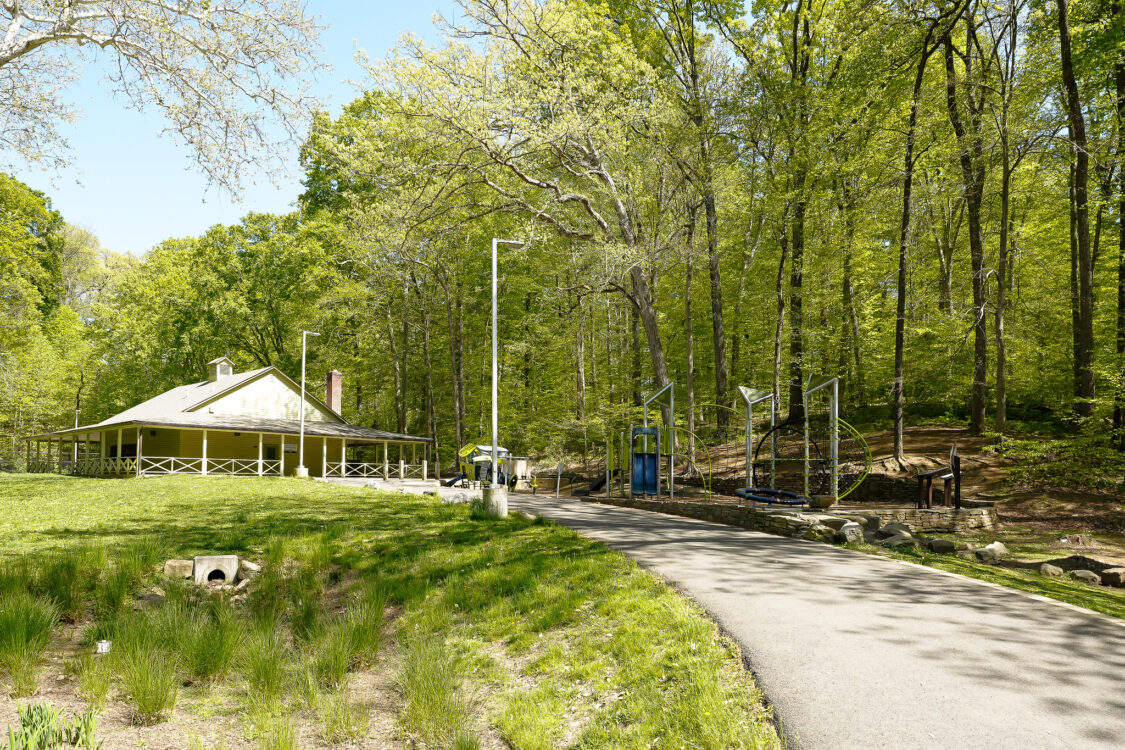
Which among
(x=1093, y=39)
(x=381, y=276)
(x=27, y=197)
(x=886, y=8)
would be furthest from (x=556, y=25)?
(x=27, y=197)

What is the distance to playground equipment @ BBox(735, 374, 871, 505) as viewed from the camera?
14625 mm

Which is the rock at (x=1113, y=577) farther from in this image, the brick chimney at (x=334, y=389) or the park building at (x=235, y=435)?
the brick chimney at (x=334, y=389)

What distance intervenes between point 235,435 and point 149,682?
1284 inches

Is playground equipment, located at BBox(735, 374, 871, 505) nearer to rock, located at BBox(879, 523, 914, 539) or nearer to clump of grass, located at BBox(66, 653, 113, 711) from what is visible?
rock, located at BBox(879, 523, 914, 539)

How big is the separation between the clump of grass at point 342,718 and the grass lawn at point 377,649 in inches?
0.6

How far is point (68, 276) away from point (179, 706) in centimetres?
6380

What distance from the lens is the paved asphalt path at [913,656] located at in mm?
4094

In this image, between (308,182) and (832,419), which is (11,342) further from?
(832,419)

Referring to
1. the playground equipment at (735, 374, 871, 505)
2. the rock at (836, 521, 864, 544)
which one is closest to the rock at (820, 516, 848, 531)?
the rock at (836, 521, 864, 544)

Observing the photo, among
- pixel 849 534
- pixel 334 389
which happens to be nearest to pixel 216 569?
pixel 849 534

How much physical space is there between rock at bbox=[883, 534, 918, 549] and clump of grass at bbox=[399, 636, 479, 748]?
7.87 metres

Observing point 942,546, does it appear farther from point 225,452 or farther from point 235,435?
point 225,452

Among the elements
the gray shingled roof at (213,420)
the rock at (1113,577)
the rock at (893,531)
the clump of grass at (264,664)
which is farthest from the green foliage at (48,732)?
the gray shingled roof at (213,420)

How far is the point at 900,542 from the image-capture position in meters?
11.3
